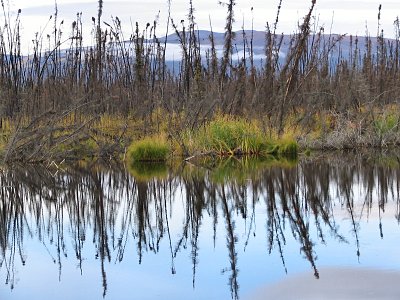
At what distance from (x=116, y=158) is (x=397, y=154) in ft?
18.3

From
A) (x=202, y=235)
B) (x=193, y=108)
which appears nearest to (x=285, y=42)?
(x=193, y=108)

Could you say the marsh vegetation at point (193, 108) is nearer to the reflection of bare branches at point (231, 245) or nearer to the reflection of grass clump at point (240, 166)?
the reflection of grass clump at point (240, 166)

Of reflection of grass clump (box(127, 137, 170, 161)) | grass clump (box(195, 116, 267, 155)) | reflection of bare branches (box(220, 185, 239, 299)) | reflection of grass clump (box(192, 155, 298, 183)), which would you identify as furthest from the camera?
grass clump (box(195, 116, 267, 155))

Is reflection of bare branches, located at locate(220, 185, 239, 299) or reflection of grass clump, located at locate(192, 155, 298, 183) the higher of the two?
reflection of bare branches, located at locate(220, 185, 239, 299)

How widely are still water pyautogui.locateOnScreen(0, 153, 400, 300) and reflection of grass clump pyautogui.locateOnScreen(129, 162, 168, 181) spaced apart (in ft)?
0.45

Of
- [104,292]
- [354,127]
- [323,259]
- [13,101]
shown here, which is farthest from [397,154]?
[104,292]

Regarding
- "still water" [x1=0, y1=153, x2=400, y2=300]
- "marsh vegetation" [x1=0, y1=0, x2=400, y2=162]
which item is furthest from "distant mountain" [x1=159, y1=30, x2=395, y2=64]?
"still water" [x1=0, y1=153, x2=400, y2=300]

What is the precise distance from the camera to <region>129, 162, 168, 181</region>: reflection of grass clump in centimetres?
1283

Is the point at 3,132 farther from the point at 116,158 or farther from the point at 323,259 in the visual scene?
the point at 323,259

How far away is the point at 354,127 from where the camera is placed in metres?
19.3

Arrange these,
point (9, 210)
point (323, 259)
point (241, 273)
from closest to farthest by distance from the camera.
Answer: point (241, 273), point (323, 259), point (9, 210)

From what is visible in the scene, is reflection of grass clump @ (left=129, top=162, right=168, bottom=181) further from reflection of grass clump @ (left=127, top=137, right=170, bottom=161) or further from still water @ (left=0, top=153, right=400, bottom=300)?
reflection of grass clump @ (left=127, top=137, right=170, bottom=161)

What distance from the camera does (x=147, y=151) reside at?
53.4ft

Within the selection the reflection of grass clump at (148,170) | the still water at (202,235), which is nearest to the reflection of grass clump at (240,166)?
the still water at (202,235)
